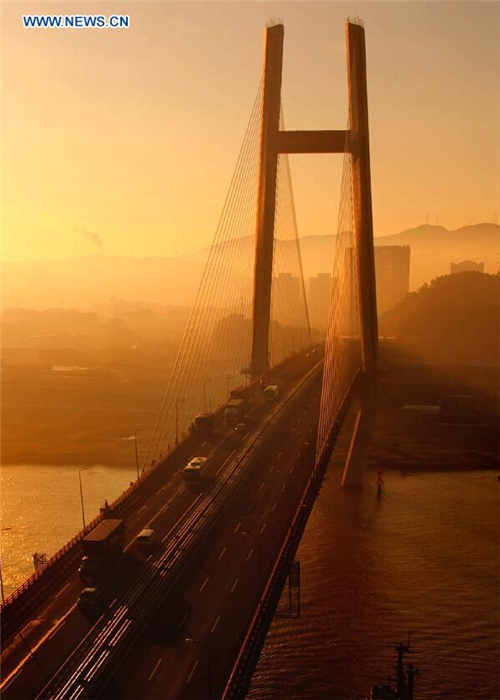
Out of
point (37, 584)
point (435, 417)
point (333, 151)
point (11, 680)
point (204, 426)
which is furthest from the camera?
point (435, 417)

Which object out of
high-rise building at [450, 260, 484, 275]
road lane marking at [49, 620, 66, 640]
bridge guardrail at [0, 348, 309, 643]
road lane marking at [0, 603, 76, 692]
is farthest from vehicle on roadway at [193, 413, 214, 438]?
high-rise building at [450, 260, 484, 275]

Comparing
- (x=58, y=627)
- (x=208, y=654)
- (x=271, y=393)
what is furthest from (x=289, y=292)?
(x=208, y=654)

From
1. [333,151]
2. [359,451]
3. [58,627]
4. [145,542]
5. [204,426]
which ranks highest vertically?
[333,151]

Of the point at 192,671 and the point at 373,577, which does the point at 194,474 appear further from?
the point at 192,671

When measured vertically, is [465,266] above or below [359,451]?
above

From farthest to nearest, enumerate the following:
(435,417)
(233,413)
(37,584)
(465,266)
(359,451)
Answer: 1. (465,266)
2. (435,417)
3. (359,451)
4. (233,413)
5. (37,584)

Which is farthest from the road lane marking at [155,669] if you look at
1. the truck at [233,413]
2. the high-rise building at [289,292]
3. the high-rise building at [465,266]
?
the high-rise building at [465,266]

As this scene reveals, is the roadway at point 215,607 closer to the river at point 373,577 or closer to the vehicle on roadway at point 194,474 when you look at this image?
the vehicle on roadway at point 194,474
